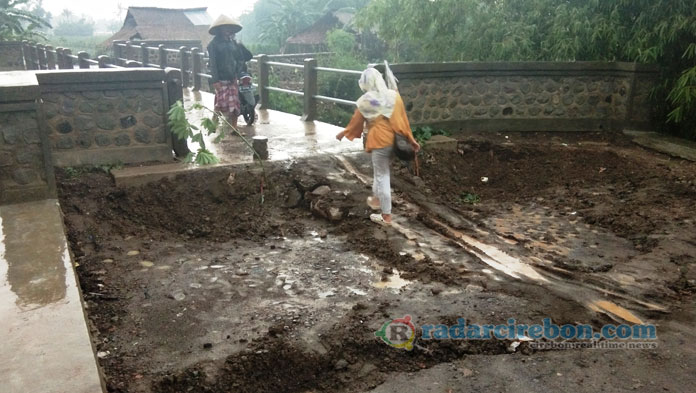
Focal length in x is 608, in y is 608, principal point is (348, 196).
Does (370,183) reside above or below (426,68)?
below

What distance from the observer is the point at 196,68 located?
15391mm

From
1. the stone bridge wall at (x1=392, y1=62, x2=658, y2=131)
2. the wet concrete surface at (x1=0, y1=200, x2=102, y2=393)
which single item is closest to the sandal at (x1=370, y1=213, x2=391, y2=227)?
the wet concrete surface at (x1=0, y1=200, x2=102, y2=393)

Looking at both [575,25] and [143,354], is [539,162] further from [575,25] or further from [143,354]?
[143,354]

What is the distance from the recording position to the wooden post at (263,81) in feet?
39.3

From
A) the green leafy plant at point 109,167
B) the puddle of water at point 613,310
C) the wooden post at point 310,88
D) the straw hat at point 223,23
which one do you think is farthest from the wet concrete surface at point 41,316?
the wooden post at point 310,88

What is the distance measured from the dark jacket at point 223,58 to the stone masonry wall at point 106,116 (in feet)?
5.77

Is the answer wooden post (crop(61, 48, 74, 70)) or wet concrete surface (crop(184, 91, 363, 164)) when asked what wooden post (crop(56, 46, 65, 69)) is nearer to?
wooden post (crop(61, 48, 74, 70))

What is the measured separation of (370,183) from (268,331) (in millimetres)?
3278

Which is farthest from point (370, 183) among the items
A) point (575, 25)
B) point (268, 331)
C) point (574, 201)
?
point (575, 25)

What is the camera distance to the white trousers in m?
6.13

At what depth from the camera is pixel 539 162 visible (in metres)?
9.23

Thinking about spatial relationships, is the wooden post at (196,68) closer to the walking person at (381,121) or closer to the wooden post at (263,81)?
the wooden post at (263,81)

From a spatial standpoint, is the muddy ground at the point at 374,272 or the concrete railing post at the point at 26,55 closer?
the muddy ground at the point at 374,272

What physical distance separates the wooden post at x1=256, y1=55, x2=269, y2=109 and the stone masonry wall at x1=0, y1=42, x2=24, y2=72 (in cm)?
1388
